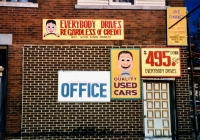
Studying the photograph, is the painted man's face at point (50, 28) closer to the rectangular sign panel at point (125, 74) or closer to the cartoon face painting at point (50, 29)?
the cartoon face painting at point (50, 29)

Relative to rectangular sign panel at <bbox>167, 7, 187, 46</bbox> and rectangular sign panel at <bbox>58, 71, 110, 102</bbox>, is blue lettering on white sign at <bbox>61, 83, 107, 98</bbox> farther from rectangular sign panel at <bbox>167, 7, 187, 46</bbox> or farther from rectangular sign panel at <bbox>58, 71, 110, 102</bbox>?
rectangular sign panel at <bbox>167, 7, 187, 46</bbox>

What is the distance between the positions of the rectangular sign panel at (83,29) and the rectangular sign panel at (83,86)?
1183 mm

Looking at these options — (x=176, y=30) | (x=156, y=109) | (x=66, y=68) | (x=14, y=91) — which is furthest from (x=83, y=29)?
(x=156, y=109)

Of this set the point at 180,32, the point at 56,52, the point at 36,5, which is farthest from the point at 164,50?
the point at 36,5

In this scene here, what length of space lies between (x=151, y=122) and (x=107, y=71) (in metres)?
2.20

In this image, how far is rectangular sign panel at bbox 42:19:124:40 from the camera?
26.7 ft

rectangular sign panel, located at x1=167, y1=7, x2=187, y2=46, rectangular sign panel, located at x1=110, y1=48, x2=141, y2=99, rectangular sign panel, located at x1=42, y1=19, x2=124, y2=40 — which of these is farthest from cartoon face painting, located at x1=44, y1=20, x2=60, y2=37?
rectangular sign panel, located at x1=167, y1=7, x2=187, y2=46

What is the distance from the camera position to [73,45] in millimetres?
8141

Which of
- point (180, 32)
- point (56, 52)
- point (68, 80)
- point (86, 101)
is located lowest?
point (86, 101)

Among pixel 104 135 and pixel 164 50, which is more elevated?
pixel 164 50

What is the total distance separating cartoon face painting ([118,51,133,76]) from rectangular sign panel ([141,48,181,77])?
1.29 ft

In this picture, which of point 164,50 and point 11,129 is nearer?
point 11,129

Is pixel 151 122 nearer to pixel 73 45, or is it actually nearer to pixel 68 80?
pixel 68 80

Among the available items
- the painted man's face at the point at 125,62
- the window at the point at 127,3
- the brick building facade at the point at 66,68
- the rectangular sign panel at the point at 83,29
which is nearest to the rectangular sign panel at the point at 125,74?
the painted man's face at the point at 125,62
